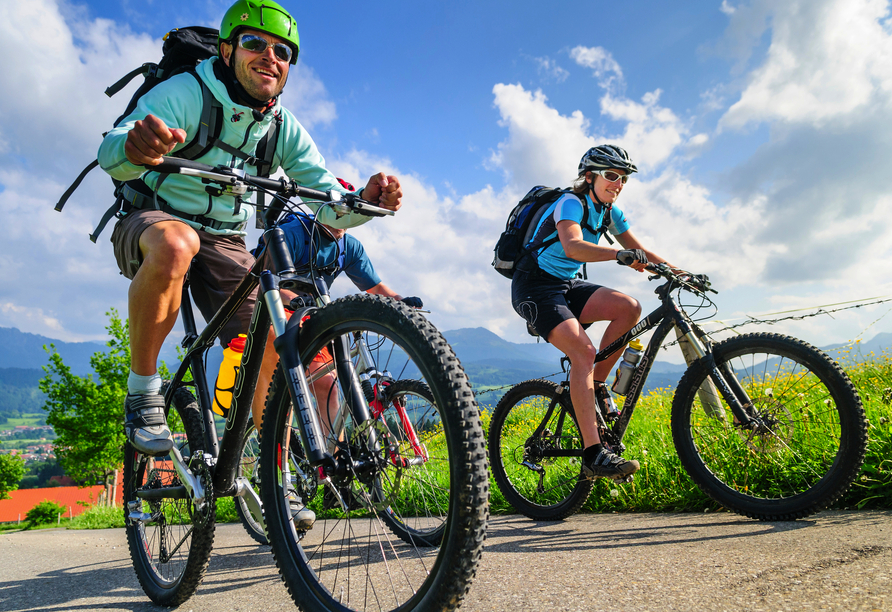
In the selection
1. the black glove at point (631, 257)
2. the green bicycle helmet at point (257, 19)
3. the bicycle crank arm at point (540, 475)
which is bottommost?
the bicycle crank arm at point (540, 475)

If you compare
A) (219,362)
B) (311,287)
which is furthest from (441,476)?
(219,362)

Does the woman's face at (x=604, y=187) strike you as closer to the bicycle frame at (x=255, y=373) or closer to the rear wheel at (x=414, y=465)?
the rear wheel at (x=414, y=465)

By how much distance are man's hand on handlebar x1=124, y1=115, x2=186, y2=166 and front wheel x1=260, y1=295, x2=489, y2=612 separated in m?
0.69

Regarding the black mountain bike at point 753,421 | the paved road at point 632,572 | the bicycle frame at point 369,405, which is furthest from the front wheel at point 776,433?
the bicycle frame at point 369,405

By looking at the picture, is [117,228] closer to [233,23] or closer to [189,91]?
[189,91]

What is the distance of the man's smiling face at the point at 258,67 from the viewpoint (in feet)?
7.98

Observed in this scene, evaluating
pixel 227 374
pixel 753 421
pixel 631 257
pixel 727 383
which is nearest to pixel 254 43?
pixel 227 374

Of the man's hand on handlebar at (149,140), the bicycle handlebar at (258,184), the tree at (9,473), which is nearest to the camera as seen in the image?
the man's hand on handlebar at (149,140)

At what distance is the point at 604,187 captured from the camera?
402cm

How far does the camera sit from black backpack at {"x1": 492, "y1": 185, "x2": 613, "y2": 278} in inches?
163

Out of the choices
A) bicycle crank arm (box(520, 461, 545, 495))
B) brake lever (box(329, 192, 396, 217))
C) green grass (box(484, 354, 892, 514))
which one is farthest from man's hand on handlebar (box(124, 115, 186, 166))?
bicycle crank arm (box(520, 461, 545, 495))

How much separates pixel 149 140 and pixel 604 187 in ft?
10.5

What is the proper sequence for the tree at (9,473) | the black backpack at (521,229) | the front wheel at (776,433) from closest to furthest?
the front wheel at (776,433)
the black backpack at (521,229)
the tree at (9,473)

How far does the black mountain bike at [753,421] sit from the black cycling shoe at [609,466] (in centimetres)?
31
